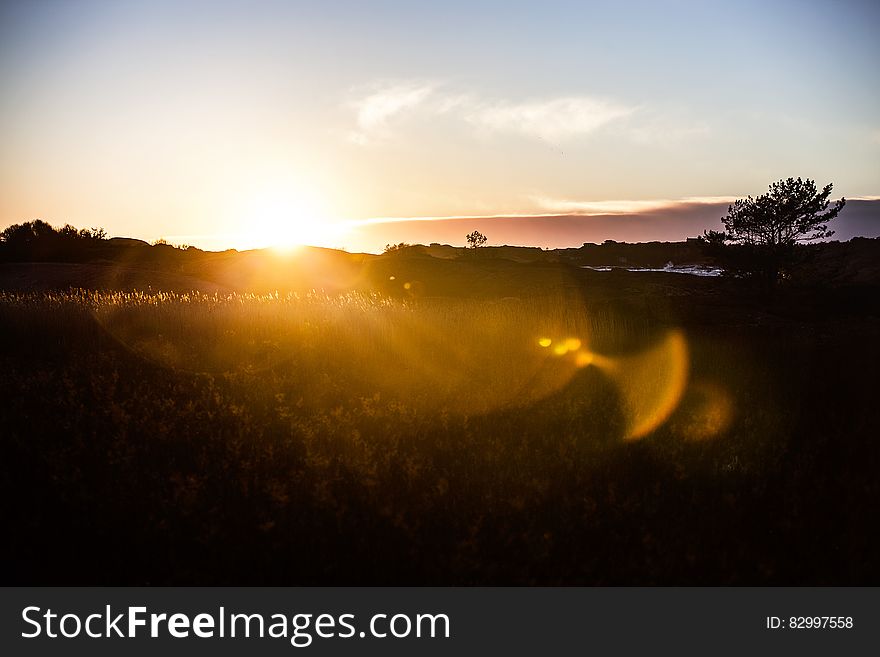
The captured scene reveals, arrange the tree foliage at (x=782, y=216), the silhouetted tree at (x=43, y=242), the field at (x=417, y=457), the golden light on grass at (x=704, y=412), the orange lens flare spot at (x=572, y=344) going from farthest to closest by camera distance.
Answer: the silhouetted tree at (x=43, y=242) → the tree foliage at (x=782, y=216) → the orange lens flare spot at (x=572, y=344) → the golden light on grass at (x=704, y=412) → the field at (x=417, y=457)

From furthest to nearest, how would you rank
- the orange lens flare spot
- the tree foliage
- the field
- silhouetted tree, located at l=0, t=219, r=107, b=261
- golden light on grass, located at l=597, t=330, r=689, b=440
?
silhouetted tree, located at l=0, t=219, r=107, b=261 → the tree foliage → the orange lens flare spot → golden light on grass, located at l=597, t=330, r=689, b=440 → the field

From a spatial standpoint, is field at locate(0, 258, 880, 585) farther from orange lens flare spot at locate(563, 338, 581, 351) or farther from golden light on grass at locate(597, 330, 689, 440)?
orange lens flare spot at locate(563, 338, 581, 351)

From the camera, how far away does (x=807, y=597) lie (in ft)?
14.4

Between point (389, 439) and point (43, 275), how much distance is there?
34.6 m

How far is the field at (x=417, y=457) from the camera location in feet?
15.0

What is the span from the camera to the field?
4574 millimetres

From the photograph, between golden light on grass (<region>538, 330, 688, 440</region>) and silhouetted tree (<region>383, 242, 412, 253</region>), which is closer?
golden light on grass (<region>538, 330, 688, 440</region>)

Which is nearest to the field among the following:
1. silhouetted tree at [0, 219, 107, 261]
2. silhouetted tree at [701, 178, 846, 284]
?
silhouetted tree at [701, 178, 846, 284]

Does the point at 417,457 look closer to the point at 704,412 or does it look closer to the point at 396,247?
the point at 704,412

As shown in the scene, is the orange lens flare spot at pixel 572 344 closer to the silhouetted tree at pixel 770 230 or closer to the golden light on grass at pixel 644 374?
the golden light on grass at pixel 644 374

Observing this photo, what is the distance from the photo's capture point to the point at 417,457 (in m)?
5.88

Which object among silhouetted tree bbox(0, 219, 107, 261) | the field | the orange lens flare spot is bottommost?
the field

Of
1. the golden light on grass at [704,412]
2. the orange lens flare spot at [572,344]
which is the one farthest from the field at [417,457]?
the orange lens flare spot at [572,344]

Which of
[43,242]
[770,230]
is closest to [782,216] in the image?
[770,230]
